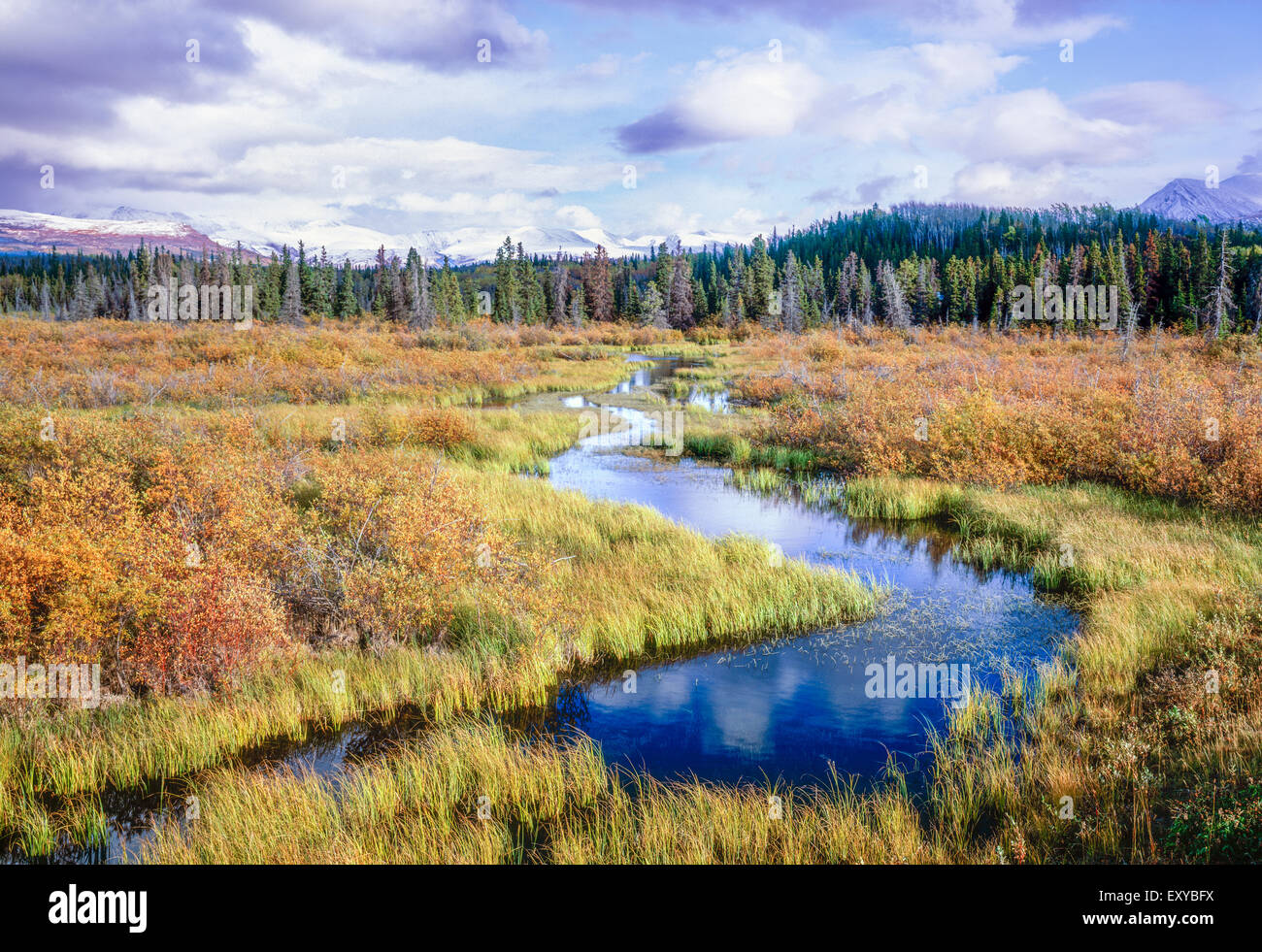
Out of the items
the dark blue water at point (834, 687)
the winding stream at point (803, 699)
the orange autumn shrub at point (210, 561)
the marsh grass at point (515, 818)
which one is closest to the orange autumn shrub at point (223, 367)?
the orange autumn shrub at point (210, 561)

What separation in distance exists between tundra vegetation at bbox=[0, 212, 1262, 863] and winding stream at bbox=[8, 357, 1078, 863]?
0.34m

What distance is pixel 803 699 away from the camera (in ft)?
30.3

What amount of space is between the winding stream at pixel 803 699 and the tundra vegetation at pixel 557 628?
34 cm

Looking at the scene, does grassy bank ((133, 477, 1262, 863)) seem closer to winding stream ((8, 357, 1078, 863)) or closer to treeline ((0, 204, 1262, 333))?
winding stream ((8, 357, 1078, 863))

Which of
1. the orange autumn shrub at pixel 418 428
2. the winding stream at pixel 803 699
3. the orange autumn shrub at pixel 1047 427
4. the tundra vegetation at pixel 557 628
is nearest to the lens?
the tundra vegetation at pixel 557 628

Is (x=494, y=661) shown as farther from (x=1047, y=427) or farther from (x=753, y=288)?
(x=753, y=288)

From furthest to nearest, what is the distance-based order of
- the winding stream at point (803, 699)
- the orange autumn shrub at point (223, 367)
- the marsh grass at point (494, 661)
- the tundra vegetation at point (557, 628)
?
1. the orange autumn shrub at point (223, 367)
2. the winding stream at point (803, 699)
3. the marsh grass at point (494, 661)
4. the tundra vegetation at point (557, 628)

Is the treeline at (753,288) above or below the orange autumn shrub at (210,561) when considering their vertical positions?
above

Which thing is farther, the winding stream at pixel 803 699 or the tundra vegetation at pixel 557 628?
the winding stream at pixel 803 699

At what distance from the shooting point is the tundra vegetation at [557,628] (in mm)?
6246

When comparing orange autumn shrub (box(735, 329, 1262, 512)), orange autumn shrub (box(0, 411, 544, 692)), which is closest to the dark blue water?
orange autumn shrub (box(0, 411, 544, 692))

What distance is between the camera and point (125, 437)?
44.9 ft

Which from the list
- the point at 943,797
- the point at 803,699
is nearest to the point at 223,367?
the point at 803,699

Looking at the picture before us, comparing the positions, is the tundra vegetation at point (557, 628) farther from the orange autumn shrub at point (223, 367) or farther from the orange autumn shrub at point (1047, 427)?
the orange autumn shrub at point (223, 367)
